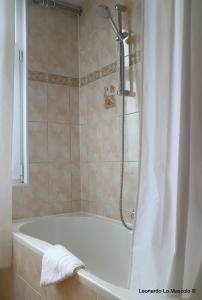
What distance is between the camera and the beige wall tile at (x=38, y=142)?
7.47 feet

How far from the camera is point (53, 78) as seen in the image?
2.41 metres

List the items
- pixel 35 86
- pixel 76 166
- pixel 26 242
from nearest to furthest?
pixel 26 242, pixel 35 86, pixel 76 166

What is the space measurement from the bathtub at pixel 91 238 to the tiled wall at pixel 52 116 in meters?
0.16

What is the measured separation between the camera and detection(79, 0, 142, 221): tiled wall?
6.40 feet

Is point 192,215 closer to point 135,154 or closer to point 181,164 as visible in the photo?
point 181,164

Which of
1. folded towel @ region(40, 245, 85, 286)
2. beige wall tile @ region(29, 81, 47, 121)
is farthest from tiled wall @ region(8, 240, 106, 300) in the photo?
beige wall tile @ region(29, 81, 47, 121)

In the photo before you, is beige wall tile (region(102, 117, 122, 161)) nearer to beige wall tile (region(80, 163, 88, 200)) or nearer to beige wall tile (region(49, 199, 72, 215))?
beige wall tile (region(80, 163, 88, 200))

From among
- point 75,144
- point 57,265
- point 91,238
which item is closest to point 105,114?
point 75,144

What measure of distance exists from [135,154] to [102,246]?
743 millimetres

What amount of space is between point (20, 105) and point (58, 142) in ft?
1.42

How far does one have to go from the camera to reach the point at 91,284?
106 centimetres

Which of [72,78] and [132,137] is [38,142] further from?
[132,137]

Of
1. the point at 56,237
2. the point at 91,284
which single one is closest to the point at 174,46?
the point at 91,284

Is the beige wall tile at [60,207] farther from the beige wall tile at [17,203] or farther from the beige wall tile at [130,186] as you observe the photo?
the beige wall tile at [130,186]
